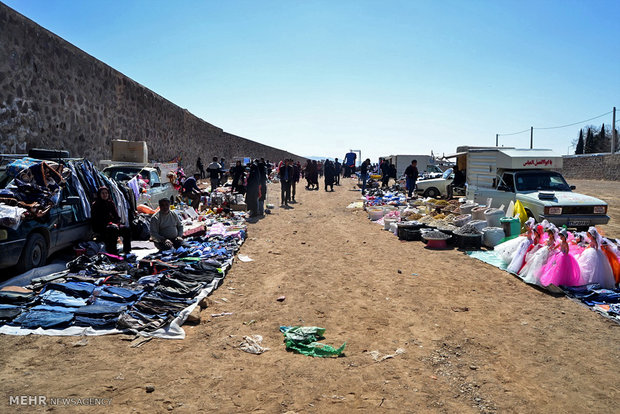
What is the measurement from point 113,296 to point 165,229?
2973 mm

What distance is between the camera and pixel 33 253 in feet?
20.3

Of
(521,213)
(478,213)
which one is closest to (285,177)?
(478,213)

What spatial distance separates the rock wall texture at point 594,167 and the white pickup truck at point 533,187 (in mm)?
33813

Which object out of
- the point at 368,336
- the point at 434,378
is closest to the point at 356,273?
the point at 368,336

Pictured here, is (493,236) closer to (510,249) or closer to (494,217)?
(494,217)

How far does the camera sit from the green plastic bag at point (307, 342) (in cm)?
430

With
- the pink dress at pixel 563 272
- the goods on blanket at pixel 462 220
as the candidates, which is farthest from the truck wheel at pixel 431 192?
the pink dress at pixel 563 272

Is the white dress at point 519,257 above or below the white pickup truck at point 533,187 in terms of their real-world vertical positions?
below

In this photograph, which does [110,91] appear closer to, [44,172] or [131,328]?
[44,172]

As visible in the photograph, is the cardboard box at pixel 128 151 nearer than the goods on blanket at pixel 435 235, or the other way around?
the goods on blanket at pixel 435 235

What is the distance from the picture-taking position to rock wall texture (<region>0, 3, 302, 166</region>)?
28.9ft

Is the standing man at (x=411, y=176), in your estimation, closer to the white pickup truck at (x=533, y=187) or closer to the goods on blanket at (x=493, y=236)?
the white pickup truck at (x=533, y=187)

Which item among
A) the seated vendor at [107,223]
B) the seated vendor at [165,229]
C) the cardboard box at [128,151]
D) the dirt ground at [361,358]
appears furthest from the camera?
the cardboard box at [128,151]

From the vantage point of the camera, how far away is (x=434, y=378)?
3.82 metres
